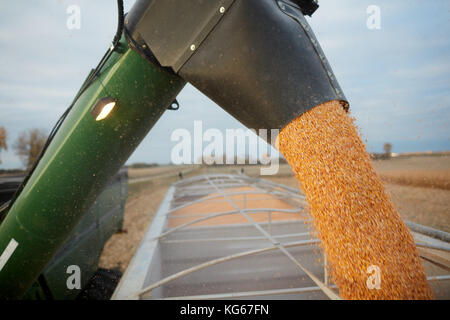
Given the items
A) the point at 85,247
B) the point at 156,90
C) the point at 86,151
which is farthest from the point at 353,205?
the point at 85,247

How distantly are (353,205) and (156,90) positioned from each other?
3.10ft

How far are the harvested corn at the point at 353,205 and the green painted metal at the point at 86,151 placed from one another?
651 mm

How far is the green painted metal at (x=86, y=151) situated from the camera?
108 cm

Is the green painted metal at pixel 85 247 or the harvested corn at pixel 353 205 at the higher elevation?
the harvested corn at pixel 353 205

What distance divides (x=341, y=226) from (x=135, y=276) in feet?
6.74

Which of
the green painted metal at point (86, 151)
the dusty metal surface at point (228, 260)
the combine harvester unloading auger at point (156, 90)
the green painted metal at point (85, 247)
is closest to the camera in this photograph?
the combine harvester unloading auger at point (156, 90)

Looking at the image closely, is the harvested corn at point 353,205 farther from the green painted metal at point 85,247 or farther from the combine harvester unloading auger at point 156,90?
the green painted metal at point 85,247

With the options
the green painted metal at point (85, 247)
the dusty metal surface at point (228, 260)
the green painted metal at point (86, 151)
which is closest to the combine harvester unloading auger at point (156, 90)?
the green painted metal at point (86, 151)

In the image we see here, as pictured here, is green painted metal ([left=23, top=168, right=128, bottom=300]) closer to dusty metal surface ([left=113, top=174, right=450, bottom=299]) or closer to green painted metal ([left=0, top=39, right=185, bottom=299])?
green painted metal ([left=0, top=39, right=185, bottom=299])

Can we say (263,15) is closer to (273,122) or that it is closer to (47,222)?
(273,122)

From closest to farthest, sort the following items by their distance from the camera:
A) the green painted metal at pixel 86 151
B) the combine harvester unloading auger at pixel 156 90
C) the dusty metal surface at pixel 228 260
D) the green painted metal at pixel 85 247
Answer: the combine harvester unloading auger at pixel 156 90
the green painted metal at pixel 86 151
the green painted metal at pixel 85 247
the dusty metal surface at pixel 228 260

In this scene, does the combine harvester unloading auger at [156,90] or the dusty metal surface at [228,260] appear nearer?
the combine harvester unloading auger at [156,90]

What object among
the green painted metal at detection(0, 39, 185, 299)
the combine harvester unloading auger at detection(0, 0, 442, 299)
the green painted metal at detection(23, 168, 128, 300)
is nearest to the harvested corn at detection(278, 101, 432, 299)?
the combine harvester unloading auger at detection(0, 0, 442, 299)
